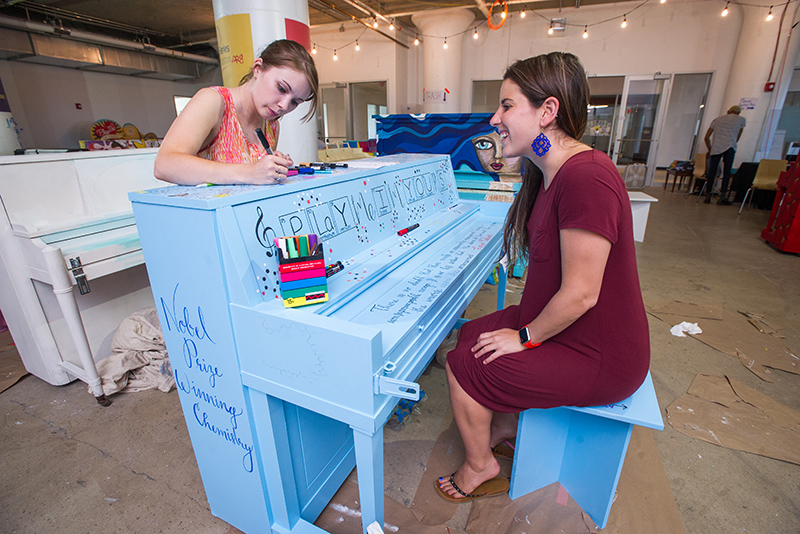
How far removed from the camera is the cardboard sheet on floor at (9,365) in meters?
2.21

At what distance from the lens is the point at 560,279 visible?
1.20m

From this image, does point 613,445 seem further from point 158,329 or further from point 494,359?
point 158,329

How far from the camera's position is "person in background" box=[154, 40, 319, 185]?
111cm

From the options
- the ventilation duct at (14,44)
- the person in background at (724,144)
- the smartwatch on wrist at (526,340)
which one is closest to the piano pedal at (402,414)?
the smartwatch on wrist at (526,340)

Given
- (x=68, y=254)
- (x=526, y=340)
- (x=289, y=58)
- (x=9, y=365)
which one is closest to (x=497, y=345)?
(x=526, y=340)

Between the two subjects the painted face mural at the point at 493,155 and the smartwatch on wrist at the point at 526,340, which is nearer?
the smartwatch on wrist at the point at 526,340

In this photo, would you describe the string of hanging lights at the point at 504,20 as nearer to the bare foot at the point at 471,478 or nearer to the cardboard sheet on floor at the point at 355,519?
the bare foot at the point at 471,478

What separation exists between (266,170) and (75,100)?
10.7 m

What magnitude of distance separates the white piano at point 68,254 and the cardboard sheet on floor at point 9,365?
0.34 feet

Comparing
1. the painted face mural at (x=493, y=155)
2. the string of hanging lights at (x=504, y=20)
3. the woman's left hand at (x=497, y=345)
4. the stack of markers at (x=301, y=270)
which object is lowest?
the woman's left hand at (x=497, y=345)

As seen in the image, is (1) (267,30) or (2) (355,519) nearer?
(2) (355,519)

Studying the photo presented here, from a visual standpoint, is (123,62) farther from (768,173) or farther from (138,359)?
(768,173)

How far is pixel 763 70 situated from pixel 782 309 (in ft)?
20.2

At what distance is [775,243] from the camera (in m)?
4.45
